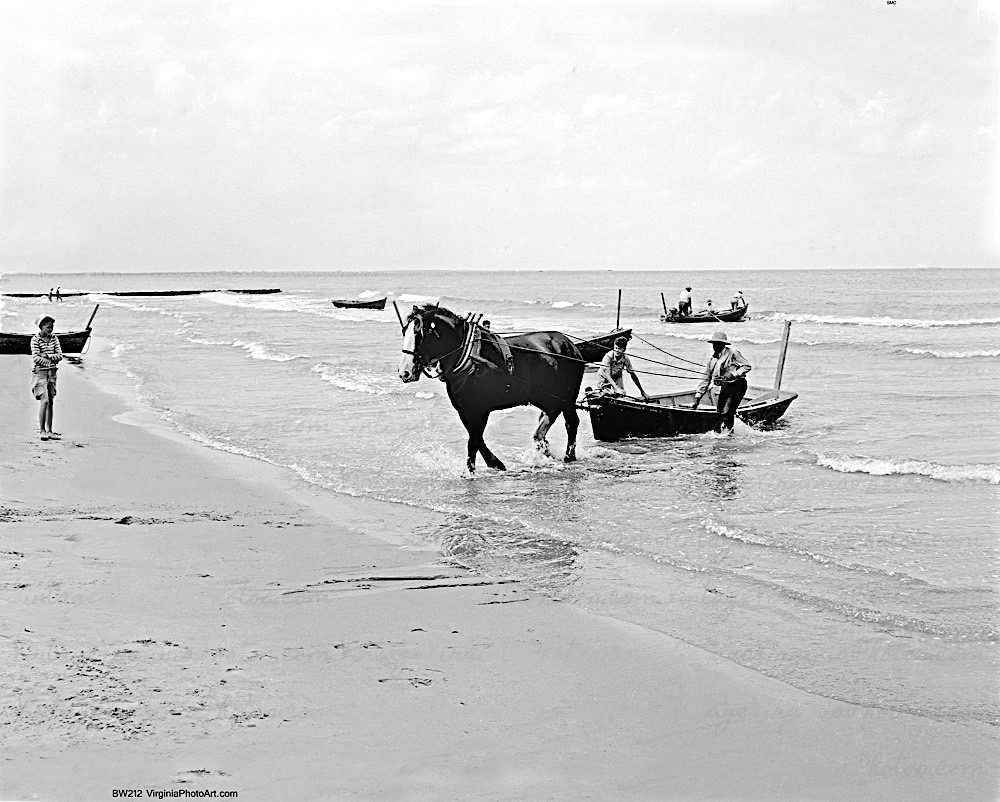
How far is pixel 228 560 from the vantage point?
316 inches

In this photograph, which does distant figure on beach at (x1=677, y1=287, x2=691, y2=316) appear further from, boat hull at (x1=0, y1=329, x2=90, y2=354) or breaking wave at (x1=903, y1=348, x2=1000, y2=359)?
boat hull at (x1=0, y1=329, x2=90, y2=354)

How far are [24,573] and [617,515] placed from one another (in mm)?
5396

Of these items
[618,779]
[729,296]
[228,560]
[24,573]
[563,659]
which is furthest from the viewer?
[729,296]

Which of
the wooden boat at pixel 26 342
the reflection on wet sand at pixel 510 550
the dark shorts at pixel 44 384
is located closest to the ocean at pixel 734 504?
the reflection on wet sand at pixel 510 550

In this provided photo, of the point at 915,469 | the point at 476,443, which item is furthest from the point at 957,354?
the point at 476,443

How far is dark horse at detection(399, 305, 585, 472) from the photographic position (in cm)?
1143

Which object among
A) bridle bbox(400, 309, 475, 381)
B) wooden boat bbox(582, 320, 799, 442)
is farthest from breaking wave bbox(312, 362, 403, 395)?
bridle bbox(400, 309, 475, 381)

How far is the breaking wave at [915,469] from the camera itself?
38.9 ft

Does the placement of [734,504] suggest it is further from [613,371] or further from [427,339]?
[613,371]

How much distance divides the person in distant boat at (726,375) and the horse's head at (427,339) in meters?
4.16

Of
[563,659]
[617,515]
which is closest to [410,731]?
[563,659]

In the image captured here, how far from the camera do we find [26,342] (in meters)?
27.2

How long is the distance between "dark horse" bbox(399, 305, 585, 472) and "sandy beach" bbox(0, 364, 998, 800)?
3.40 m

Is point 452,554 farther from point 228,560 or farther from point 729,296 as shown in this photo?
point 729,296
